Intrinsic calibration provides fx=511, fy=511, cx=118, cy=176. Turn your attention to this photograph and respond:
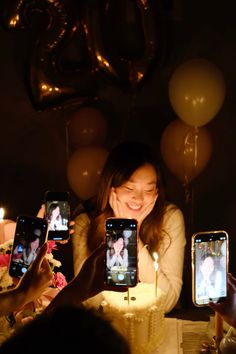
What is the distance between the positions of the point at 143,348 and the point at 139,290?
7.9 inches

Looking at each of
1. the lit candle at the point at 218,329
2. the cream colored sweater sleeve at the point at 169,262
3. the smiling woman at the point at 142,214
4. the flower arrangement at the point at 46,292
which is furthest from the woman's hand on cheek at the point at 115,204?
the lit candle at the point at 218,329

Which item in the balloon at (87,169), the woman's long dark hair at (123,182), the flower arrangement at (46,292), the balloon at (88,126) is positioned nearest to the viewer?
the flower arrangement at (46,292)

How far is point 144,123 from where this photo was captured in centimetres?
346

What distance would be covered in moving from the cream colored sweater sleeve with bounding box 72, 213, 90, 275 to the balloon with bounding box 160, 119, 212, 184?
0.70m

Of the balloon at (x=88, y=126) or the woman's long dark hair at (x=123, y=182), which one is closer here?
the woman's long dark hair at (x=123, y=182)

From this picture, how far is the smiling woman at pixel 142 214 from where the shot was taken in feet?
7.60

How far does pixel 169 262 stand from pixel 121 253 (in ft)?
2.53

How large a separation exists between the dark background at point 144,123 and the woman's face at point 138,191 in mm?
1020

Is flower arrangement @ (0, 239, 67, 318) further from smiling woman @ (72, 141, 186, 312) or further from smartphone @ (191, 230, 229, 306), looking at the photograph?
smiling woman @ (72, 141, 186, 312)

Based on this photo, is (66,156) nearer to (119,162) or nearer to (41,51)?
(41,51)

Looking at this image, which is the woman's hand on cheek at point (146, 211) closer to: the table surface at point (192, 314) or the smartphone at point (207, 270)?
the table surface at point (192, 314)

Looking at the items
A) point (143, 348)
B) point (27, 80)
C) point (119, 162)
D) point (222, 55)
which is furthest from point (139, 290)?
point (222, 55)

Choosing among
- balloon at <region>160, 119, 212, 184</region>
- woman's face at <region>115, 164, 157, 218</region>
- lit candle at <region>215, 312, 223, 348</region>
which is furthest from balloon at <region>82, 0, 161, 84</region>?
lit candle at <region>215, 312, 223, 348</region>

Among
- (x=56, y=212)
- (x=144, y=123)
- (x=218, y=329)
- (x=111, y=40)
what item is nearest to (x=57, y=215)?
(x=56, y=212)
